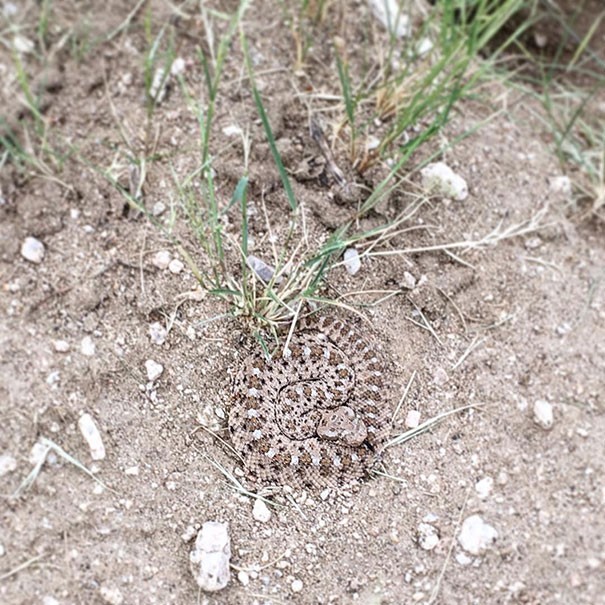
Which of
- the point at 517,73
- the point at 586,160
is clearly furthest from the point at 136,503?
the point at 517,73

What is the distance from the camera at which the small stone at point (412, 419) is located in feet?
10.3

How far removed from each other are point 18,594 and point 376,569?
129cm

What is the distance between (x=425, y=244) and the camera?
344 cm

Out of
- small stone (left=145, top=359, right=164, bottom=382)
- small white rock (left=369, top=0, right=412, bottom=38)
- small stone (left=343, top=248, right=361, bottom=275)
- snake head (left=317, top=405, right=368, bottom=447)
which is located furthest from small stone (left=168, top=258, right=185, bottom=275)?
small white rock (left=369, top=0, right=412, bottom=38)

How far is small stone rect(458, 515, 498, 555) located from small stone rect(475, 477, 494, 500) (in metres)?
0.10

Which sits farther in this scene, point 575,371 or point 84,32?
point 84,32

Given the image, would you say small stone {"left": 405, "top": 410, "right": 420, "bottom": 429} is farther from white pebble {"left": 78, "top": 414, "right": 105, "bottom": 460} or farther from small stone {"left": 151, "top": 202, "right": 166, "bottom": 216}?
small stone {"left": 151, "top": 202, "right": 166, "bottom": 216}

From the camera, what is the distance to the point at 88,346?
10.2 feet

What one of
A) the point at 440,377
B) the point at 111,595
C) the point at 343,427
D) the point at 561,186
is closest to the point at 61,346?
the point at 111,595

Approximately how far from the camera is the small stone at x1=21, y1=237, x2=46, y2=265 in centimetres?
326

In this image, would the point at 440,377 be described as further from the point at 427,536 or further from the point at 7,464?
the point at 7,464

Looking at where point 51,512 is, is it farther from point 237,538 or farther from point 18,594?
point 237,538

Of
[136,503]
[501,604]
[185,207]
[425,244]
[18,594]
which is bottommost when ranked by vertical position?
[18,594]

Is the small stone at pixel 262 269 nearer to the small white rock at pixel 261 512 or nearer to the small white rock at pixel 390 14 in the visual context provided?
the small white rock at pixel 261 512
